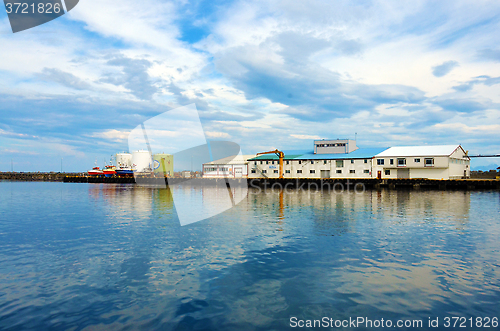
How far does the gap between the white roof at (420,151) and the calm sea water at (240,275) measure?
4816 cm

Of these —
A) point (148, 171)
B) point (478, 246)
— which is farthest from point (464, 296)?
point (148, 171)

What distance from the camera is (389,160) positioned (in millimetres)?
65000

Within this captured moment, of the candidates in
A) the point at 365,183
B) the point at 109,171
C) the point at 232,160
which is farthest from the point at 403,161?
the point at 109,171

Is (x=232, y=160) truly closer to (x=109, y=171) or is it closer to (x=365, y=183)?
(x=365, y=183)

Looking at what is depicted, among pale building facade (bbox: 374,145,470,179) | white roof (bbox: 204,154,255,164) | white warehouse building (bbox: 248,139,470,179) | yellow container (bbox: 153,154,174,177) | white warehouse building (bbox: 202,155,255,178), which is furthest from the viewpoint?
yellow container (bbox: 153,154,174,177)

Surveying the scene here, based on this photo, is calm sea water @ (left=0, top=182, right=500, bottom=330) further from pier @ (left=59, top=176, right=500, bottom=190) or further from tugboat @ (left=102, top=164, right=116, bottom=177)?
tugboat @ (left=102, top=164, right=116, bottom=177)

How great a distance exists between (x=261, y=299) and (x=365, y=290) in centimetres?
341

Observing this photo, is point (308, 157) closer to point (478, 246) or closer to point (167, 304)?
point (478, 246)

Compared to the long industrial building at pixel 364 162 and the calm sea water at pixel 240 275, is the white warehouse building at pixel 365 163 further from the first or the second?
the calm sea water at pixel 240 275

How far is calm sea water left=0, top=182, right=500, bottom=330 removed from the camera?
8117 millimetres

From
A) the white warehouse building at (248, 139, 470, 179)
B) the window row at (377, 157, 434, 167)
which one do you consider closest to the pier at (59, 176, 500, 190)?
the white warehouse building at (248, 139, 470, 179)

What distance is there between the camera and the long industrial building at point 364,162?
62.4 metres

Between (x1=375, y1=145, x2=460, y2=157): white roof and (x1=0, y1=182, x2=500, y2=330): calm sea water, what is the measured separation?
48.2 meters

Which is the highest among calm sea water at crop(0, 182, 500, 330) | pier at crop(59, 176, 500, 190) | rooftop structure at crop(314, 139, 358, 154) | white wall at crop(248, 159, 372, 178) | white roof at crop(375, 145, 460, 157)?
rooftop structure at crop(314, 139, 358, 154)
